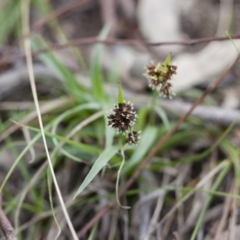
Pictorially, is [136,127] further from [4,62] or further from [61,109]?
[4,62]

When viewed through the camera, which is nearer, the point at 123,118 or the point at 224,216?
the point at 123,118

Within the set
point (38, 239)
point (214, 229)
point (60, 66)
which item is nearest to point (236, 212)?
point (214, 229)

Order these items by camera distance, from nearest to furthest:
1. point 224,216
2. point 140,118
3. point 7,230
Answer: point 7,230, point 224,216, point 140,118

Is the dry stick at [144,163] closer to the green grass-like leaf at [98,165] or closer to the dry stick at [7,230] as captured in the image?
the green grass-like leaf at [98,165]

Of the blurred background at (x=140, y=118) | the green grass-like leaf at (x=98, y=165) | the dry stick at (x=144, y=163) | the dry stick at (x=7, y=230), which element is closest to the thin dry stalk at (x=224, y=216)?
the blurred background at (x=140, y=118)

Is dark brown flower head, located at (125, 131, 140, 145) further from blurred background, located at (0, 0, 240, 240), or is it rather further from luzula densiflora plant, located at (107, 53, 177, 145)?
blurred background, located at (0, 0, 240, 240)

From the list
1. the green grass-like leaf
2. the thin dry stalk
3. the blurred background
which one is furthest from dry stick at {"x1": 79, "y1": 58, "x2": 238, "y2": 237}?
the thin dry stalk

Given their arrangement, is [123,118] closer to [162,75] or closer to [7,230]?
[162,75]

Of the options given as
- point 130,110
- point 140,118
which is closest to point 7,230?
point 130,110

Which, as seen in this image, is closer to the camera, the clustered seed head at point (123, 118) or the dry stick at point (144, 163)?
the clustered seed head at point (123, 118)
